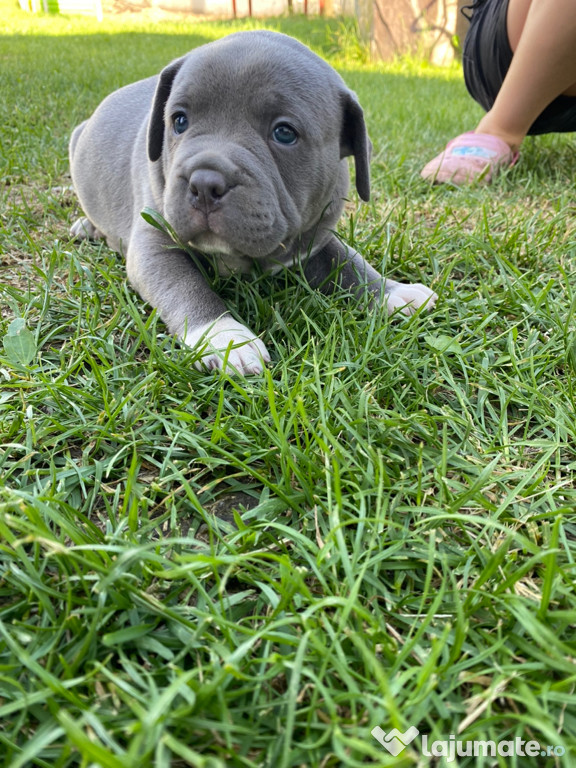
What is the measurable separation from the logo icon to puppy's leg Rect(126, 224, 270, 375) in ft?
3.25

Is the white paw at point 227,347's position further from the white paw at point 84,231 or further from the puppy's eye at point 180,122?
the white paw at point 84,231

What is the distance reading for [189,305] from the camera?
2.01 metres

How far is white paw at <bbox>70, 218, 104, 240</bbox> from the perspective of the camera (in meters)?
2.97

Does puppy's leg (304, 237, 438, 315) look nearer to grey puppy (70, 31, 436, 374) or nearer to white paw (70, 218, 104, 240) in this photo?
grey puppy (70, 31, 436, 374)

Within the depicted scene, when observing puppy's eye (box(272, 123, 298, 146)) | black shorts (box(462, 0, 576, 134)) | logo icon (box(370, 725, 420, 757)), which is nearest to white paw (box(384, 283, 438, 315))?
puppy's eye (box(272, 123, 298, 146))

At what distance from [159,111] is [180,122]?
0.22 meters

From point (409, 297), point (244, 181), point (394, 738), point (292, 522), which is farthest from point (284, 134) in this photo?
point (394, 738)

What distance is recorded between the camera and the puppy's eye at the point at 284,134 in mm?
1974

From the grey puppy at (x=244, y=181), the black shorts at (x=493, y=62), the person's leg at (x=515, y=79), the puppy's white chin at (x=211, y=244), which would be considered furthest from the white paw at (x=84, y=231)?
the black shorts at (x=493, y=62)

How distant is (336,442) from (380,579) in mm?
353

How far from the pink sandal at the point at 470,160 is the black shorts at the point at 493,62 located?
1.71ft

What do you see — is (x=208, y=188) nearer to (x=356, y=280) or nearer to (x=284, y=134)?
(x=284, y=134)

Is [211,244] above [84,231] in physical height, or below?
above

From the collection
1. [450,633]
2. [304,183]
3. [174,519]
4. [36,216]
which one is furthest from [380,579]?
[36,216]
